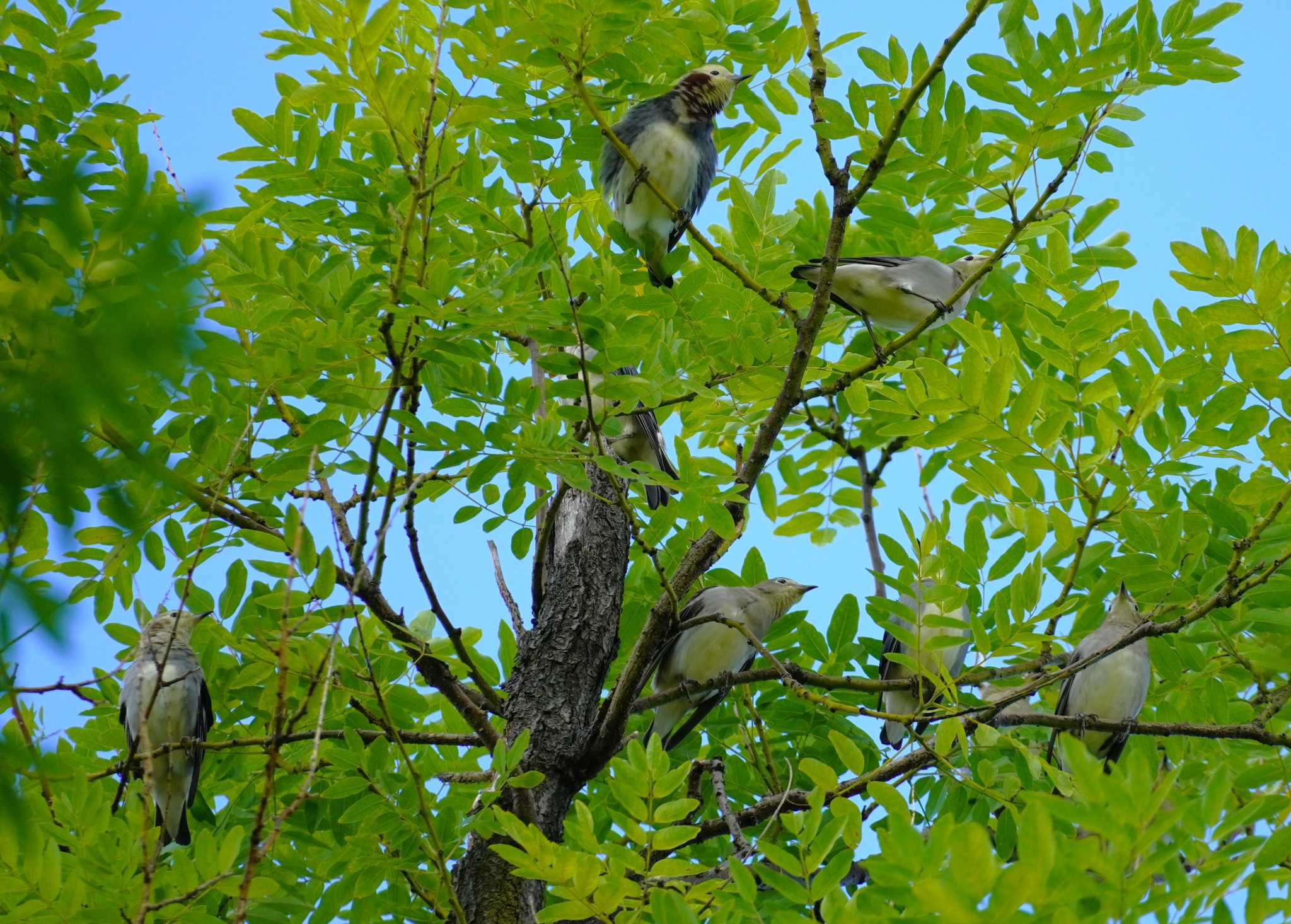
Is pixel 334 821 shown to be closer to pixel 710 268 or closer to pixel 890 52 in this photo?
pixel 710 268

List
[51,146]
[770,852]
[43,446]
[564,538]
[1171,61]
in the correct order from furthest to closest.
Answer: [564,538], [51,146], [1171,61], [770,852], [43,446]

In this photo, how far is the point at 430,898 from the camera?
14.0 ft

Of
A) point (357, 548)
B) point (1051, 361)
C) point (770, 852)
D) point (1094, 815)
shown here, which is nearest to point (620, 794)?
point (770, 852)

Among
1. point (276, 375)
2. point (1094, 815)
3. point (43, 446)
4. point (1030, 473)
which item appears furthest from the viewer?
point (1030, 473)

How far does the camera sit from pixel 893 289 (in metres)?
5.94

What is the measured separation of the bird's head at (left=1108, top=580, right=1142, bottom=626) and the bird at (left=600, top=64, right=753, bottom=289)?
3169mm

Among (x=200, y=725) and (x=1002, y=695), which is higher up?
(x=200, y=725)

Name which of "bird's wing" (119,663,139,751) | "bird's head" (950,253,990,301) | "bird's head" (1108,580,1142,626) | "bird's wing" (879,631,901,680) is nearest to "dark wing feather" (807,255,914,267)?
"bird's head" (950,253,990,301)

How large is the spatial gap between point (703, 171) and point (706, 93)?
1.31 feet

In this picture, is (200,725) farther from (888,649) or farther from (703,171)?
(888,649)

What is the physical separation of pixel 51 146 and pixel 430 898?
3.32 metres

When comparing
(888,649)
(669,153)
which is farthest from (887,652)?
(669,153)

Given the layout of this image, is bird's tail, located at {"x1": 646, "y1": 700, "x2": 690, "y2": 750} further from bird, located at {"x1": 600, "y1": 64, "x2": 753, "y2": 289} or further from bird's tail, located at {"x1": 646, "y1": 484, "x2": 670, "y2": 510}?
bird, located at {"x1": 600, "y1": 64, "x2": 753, "y2": 289}

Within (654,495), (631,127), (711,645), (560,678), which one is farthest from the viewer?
(654,495)
